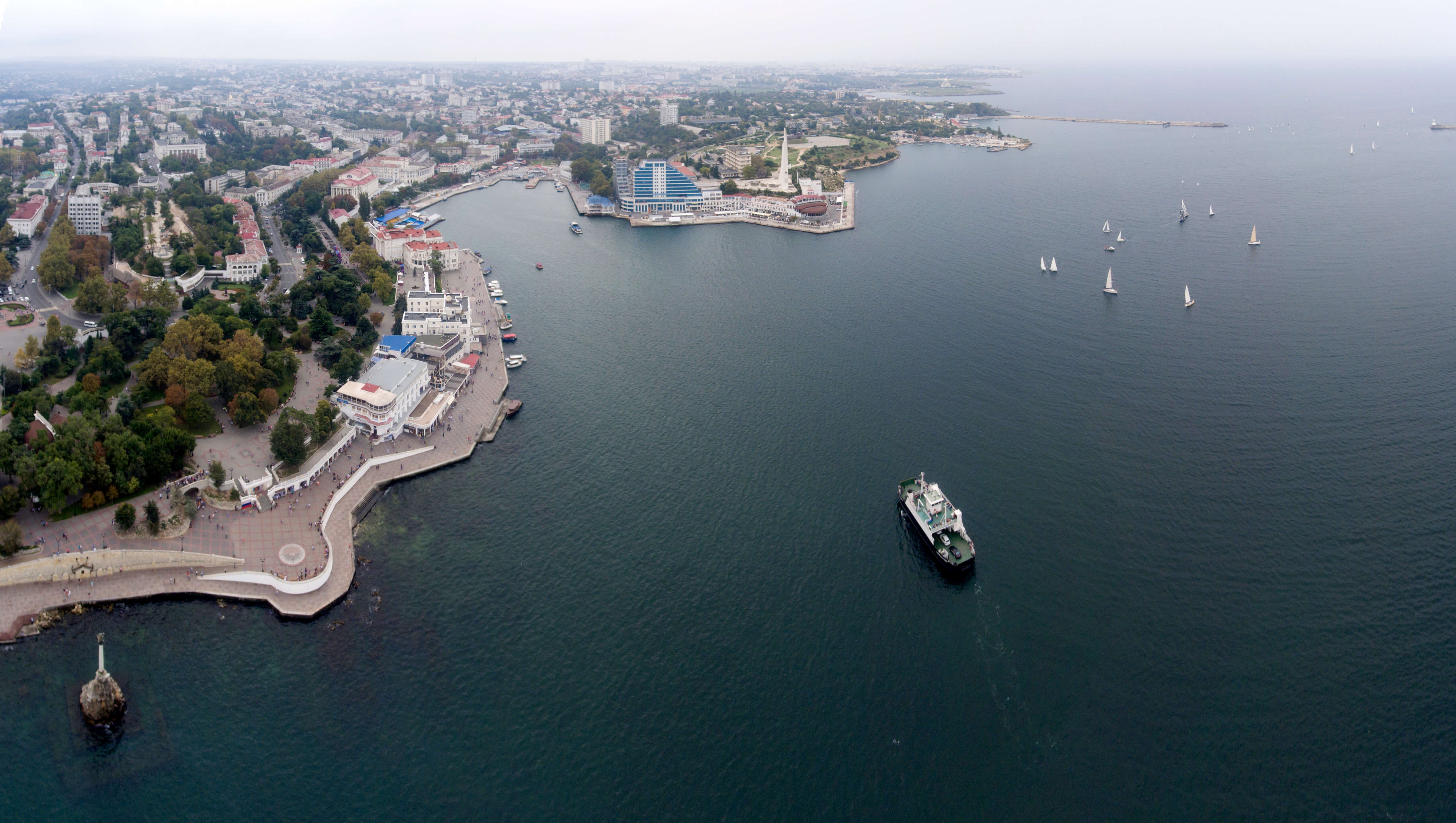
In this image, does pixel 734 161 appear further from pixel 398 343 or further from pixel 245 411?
pixel 245 411

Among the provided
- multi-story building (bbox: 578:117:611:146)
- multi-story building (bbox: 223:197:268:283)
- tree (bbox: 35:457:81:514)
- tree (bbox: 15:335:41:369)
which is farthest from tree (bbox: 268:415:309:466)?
multi-story building (bbox: 578:117:611:146)

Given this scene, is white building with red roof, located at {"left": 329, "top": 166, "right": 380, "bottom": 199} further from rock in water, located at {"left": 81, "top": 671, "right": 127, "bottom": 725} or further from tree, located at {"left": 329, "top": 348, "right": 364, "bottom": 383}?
rock in water, located at {"left": 81, "top": 671, "right": 127, "bottom": 725}

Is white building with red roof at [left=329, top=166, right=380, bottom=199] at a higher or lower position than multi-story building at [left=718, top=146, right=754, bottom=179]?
lower

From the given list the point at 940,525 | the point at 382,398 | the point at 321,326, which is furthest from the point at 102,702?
the point at 321,326

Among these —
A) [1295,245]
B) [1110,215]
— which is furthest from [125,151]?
[1295,245]

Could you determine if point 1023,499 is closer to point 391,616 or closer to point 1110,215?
point 391,616
